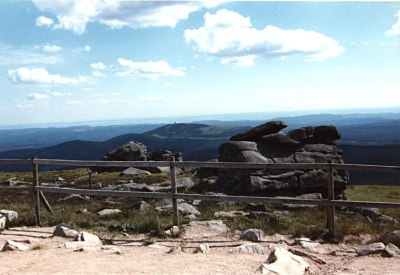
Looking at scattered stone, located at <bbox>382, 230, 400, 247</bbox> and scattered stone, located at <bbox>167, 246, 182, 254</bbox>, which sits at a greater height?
scattered stone, located at <bbox>167, 246, 182, 254</bbox>

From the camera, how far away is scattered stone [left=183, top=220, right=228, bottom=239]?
12.3 meters

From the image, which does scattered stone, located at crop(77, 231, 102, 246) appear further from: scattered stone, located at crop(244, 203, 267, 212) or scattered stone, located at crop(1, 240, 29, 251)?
scattered stone, located at crop(244, 203, 267, 212)

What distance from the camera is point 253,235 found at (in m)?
11.6

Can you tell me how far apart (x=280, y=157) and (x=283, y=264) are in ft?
69.2

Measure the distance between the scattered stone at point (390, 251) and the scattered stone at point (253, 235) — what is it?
3.31 meters

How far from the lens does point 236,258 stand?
9203mm

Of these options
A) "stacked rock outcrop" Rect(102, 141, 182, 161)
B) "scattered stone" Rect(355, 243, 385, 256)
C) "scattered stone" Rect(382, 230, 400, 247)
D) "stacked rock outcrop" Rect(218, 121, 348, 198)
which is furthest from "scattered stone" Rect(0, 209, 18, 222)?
"stacked rock outcrop" Rect(102, 141, 182, 161)

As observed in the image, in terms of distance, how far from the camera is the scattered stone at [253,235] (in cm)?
1150

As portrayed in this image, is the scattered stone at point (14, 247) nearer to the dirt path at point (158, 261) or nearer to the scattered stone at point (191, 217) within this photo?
the dirt path at point (158, 261)

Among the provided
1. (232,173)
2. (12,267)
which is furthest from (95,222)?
(232,173)

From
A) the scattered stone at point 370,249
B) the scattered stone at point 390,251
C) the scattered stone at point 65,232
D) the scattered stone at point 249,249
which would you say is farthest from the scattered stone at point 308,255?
the scattered stone at point 65,232

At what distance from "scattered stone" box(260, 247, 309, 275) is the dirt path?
0.25 metres

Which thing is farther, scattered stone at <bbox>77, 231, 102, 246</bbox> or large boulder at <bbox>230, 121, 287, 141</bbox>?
large boulder at <bbox>230, 121, 287, 141</bbox>

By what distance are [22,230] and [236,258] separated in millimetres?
7667
